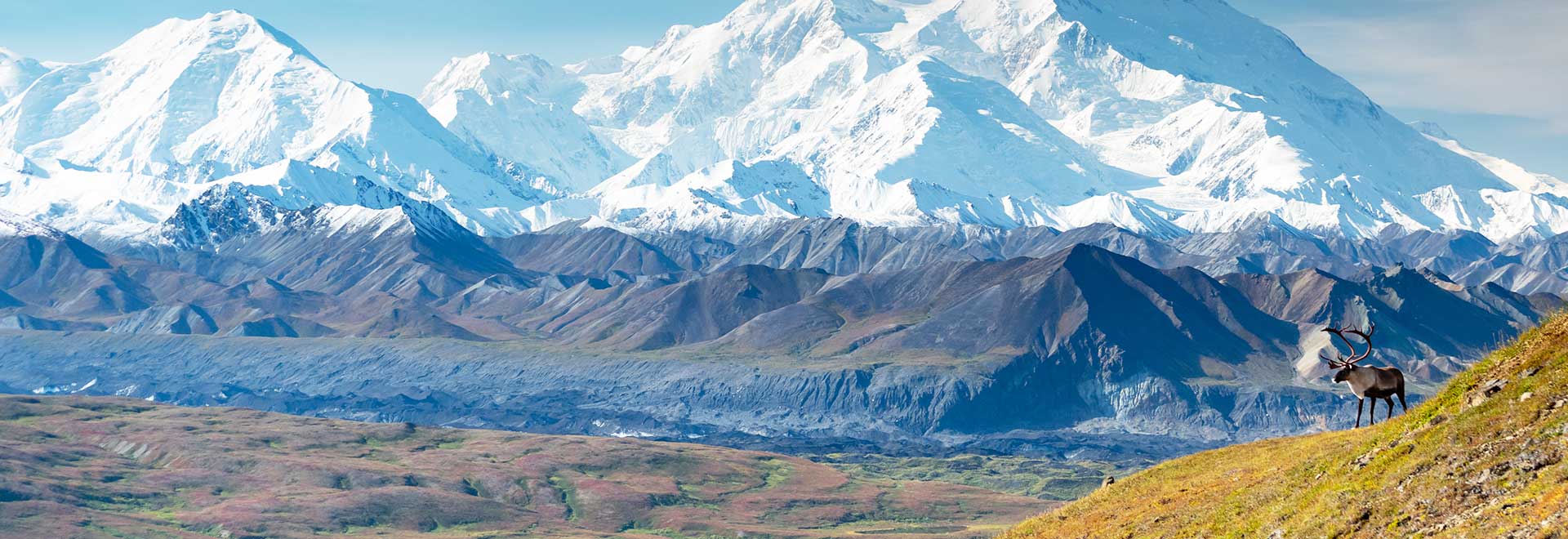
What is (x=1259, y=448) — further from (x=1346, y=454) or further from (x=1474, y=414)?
(x=1474, y=414)

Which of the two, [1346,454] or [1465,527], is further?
[1346,454]

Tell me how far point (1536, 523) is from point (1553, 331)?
12.3 m

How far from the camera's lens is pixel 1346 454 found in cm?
4800

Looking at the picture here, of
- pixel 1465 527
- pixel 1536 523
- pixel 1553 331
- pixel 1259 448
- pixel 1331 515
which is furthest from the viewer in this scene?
pixel 1259 448

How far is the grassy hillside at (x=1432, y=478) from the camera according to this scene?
36281 millimetres

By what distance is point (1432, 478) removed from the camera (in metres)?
39.7

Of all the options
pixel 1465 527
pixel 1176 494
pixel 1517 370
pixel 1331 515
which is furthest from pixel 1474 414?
pixel 1176 494

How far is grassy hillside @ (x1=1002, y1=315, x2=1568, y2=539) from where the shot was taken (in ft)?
119

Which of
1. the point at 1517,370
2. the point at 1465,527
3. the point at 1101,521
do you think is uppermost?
the point at 1517,370

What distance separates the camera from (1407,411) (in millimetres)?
48719

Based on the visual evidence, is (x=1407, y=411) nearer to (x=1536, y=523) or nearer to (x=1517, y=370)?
(x=1517, y=370)

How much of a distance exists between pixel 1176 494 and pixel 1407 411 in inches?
415

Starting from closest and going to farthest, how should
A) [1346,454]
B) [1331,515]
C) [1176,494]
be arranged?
[1331,515] < [1346,454] < [1176,494]

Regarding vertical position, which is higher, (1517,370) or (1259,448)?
(1517,370)
